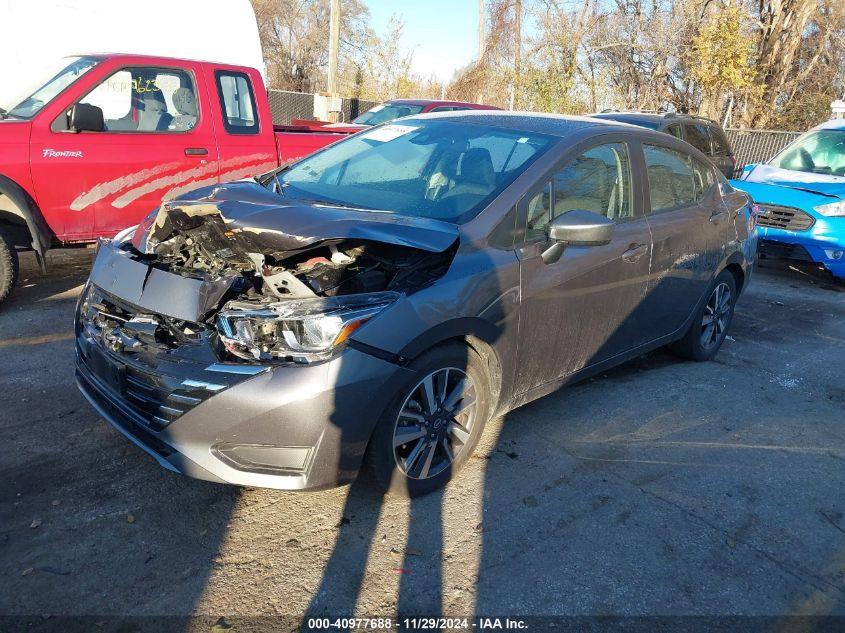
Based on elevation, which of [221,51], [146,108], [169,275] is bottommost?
[169,275]

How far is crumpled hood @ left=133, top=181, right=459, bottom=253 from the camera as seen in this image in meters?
3.15

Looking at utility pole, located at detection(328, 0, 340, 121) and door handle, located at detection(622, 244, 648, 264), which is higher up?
utility pole, located at detection(328, 0, 340, 121)

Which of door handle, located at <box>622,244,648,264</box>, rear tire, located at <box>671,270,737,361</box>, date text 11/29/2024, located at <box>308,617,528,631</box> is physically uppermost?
door handle, located at <box>622,244,648,264</box>

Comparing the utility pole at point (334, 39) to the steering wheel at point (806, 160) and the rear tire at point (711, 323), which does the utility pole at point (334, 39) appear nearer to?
the steering wheel at point (806, 160)

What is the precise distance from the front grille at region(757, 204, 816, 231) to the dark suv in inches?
71.2

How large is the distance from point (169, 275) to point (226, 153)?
3863 millimetres

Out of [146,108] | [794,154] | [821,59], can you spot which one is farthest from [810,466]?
[821,59]

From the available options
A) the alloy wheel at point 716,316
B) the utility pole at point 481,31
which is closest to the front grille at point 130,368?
the alloy wheel at point 716,316

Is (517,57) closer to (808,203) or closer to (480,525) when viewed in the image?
(808,203)

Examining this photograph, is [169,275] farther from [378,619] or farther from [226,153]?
[226,153]

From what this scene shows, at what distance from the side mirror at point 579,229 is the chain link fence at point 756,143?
1815 cm

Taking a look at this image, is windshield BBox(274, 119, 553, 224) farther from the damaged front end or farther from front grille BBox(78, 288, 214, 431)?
front grille BBox(78, 288, 214, 431)

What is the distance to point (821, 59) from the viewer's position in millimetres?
26719

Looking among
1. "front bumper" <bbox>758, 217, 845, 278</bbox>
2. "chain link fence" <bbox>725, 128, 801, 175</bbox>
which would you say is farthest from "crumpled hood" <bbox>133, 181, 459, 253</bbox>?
"chain link fence" <bbox>725, 128, 801, 175</bbox>
